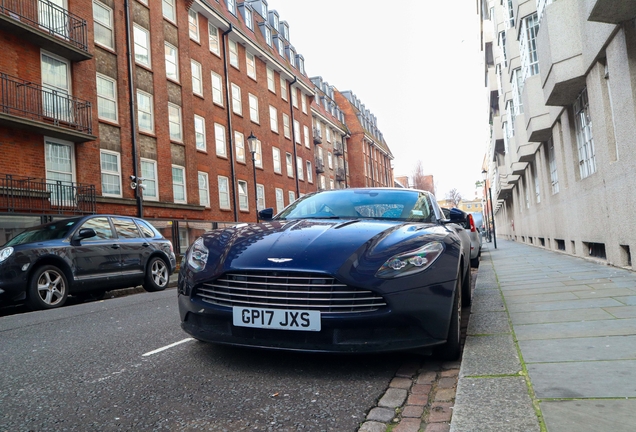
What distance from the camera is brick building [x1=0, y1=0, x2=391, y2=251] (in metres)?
14.6

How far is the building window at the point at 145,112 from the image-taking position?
65.0 feet

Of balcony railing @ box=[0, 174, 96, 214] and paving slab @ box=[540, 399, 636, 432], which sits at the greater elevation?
balcony railing @ box=[0, 174, 96, 214]

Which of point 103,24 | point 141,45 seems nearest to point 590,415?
point 103,24

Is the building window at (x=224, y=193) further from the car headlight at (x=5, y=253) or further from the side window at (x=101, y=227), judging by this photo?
the car headlight at (x=5, y=253)

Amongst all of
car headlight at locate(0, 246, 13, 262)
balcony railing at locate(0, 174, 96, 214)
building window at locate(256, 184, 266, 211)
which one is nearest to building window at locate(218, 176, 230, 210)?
building window at locate(256, 184, 266, 211)

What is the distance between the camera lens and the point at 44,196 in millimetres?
14570

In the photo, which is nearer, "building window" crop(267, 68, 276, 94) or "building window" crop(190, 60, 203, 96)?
"building window" crop(190, 60, 203, 96)

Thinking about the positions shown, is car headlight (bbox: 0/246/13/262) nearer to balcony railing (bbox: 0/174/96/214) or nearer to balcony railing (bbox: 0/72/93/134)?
balcony railing (bbox: 0/174/96/214)

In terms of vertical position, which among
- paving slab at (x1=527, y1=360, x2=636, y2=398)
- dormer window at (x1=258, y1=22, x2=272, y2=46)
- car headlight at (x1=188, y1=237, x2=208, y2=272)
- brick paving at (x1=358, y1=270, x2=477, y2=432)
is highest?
dormer window at (x1=258, y1=22, x2=272, y2=46)

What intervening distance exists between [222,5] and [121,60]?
38.0 ft

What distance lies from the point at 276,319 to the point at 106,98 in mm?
17529

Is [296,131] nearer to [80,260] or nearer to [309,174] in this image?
[309,174]

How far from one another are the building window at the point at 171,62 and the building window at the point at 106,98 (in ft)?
12.9

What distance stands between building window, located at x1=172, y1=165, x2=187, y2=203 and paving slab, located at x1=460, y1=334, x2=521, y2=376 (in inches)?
758
